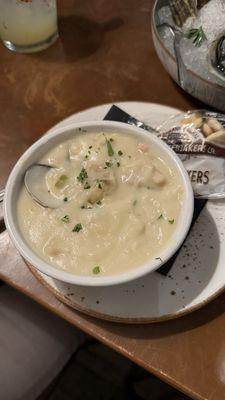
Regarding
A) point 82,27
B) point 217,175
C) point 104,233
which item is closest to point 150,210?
point 104,233

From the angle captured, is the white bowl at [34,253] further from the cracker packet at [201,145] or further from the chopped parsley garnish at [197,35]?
the chopped parsley garnish at [197,35]

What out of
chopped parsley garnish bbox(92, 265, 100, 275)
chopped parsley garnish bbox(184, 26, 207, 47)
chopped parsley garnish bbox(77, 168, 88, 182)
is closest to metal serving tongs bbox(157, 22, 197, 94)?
chopped parsley garnish bbox(184, 26, 207, 47)

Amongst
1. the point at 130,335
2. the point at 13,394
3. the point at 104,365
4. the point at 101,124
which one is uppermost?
the point at 101,124

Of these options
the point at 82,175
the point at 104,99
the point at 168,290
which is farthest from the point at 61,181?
the point at 104,99

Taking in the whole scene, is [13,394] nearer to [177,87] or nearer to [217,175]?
[217,175]

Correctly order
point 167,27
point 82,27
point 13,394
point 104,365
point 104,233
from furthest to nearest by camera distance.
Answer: point 104,365 → point 82,27 → point 167,27 → point 13,394 → point 104,233

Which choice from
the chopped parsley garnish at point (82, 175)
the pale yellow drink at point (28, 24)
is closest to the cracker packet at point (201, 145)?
the chopped parsley garnish at point (82, 175)

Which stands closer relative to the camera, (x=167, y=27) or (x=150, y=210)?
(x=150, y=210)
